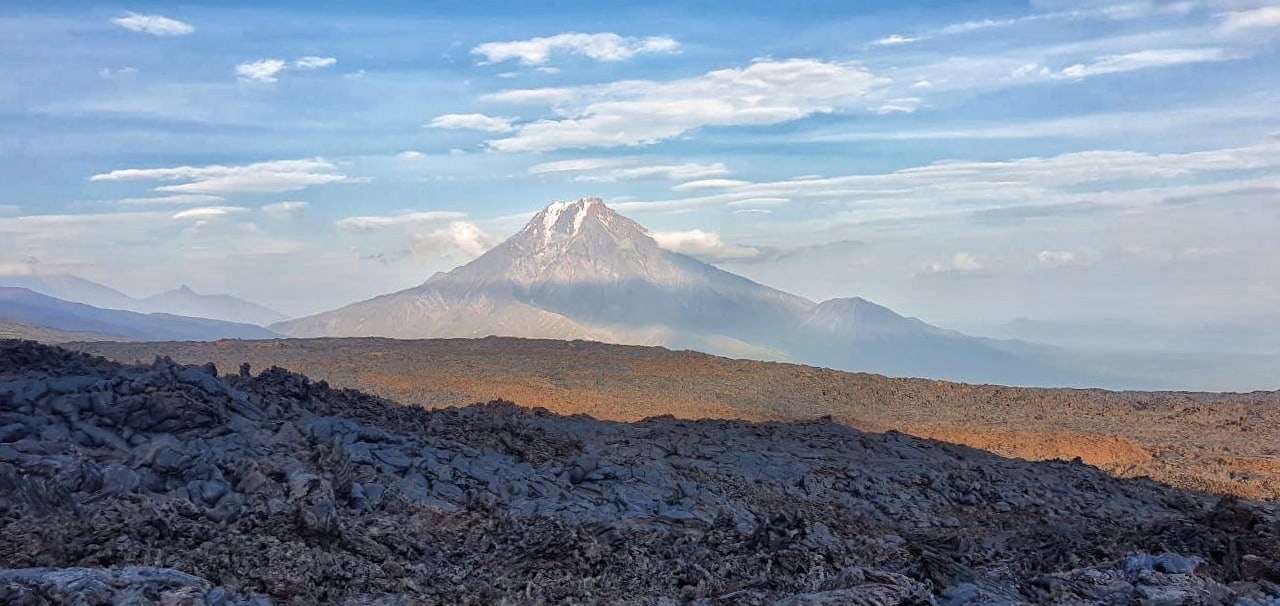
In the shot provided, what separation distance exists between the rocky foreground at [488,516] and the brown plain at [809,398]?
585 centimetres

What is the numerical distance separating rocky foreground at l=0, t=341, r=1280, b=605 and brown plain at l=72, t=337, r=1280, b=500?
585cm

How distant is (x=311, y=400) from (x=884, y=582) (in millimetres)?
8691

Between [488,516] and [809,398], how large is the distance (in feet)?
61.5

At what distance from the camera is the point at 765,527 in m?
10.4

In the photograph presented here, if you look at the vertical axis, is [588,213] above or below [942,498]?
above

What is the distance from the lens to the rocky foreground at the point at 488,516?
26.3ft

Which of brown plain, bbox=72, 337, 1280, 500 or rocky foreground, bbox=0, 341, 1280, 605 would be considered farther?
brown plain, bbox=72, 337, 1280, 500

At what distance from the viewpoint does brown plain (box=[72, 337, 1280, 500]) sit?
21.7 m

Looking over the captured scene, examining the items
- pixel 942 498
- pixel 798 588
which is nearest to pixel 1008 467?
pixel 942 498

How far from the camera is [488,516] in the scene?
34.9 feet

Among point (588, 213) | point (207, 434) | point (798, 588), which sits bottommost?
point (798, 588)

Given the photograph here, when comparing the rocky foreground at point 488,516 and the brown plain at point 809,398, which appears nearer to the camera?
A: the rocky foreground at point 488,516

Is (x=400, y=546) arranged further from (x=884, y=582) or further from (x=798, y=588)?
(x=884, y=582)

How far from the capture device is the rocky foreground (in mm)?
8008
